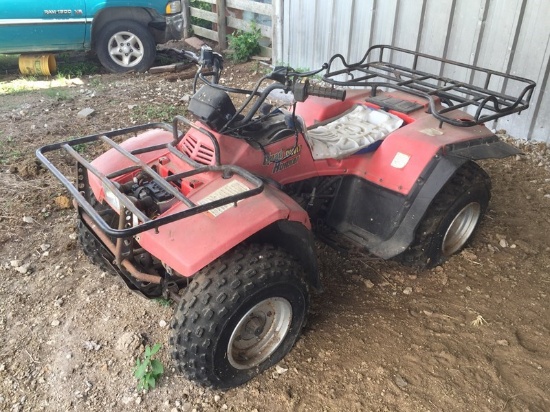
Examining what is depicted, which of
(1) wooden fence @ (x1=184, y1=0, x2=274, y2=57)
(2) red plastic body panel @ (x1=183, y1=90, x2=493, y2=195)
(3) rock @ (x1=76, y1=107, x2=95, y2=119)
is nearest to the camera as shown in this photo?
(2) red plastic body panel @ (x1=183, y1=90, x2=493, y2=195)

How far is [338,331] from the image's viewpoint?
2.86 metres

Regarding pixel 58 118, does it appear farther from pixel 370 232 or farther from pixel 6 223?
pixel 370 232

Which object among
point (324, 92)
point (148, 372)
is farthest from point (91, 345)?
point (324, 92)

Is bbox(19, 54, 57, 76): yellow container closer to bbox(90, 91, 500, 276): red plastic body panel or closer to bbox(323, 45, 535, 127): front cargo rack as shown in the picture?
bbox(323, 45, 535, 127): front cargo rack

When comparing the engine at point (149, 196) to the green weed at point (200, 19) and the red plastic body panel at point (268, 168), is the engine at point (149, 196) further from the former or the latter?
the green weed at point (200, 19)

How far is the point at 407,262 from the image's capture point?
3.27m

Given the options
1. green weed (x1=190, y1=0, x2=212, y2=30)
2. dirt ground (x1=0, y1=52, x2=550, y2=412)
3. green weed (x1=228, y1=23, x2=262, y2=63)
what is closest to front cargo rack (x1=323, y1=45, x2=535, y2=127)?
dirt ground (x1=0, y1=52, x2=550, y2=412)

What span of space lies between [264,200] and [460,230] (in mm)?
1817

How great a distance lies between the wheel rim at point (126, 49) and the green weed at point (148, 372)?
5754 mm

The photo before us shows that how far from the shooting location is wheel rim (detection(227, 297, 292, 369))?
251 centimetres

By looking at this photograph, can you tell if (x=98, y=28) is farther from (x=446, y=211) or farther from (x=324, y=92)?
(x=446, y=211)

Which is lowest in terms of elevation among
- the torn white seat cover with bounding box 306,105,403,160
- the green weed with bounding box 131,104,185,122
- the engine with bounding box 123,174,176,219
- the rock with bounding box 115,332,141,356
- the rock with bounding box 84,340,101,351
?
the rock with bounding box 84,340,101,351

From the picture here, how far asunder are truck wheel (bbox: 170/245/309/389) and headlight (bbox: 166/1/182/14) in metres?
6.14

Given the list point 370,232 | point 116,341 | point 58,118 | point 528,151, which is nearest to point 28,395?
point 116,341
